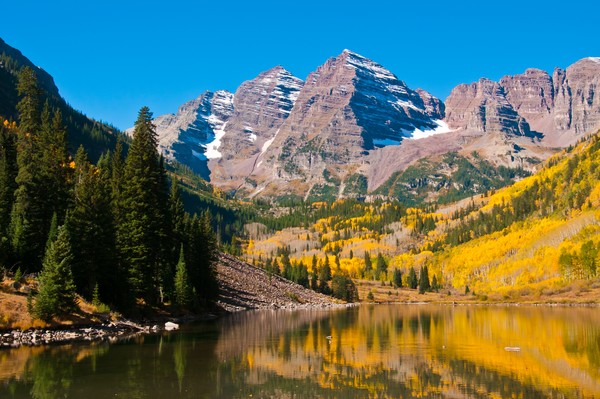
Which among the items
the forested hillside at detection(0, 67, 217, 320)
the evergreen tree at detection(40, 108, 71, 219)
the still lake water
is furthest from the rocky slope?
the still lake water

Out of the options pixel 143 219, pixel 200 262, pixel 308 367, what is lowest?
pixel 308 367

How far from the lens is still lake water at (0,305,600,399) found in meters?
35.2

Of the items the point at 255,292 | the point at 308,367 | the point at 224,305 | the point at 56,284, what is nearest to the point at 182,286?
the point at 224,305

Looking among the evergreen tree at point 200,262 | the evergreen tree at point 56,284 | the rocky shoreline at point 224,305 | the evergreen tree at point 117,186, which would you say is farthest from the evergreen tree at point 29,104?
the evergreen tree at point 56,284

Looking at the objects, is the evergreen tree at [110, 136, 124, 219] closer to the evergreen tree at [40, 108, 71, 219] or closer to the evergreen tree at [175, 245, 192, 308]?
the evergreen tree at [40, 108, 71, 219]

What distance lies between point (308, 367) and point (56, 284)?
28.9m

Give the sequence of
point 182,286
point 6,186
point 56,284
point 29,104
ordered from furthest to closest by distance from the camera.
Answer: point 29,104 → point 182,286 → point 6,186 → point 56,284

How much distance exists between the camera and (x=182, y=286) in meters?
86.3

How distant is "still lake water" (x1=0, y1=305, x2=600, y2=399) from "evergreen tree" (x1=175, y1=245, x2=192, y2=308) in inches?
671

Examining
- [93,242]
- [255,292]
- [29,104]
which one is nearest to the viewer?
[93,242]

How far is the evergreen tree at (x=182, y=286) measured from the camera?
84.9 m

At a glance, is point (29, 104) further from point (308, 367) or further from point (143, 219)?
point (308, 367)

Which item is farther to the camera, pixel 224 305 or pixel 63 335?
pixel 224 305

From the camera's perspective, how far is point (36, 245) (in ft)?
226
